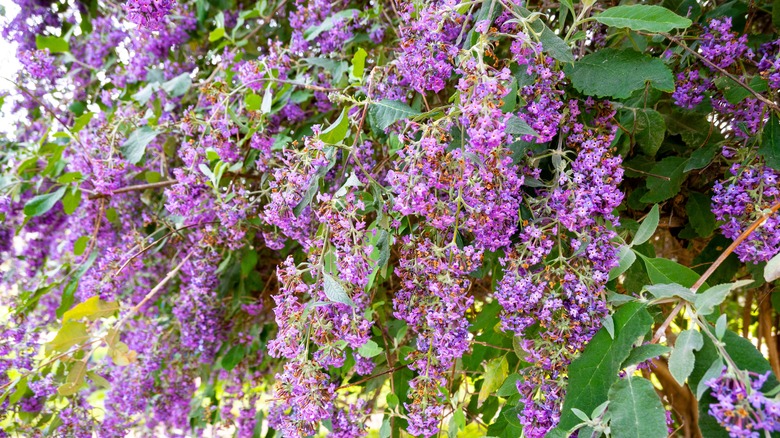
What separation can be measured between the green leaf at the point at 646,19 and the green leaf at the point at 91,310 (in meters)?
1.30

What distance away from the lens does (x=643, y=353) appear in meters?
0.82

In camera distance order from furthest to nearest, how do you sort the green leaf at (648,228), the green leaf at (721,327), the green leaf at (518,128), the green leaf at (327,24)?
1. the green leaf at (327,24)
2. the green leaf at (648,228)
3. the green leaf at (518,128)
4. the green leaf at (721,327)

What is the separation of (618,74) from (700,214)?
454 mm

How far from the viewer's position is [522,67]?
99 centimetres

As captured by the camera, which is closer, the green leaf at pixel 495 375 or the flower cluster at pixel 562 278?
the flower cluster at pixel 562 278

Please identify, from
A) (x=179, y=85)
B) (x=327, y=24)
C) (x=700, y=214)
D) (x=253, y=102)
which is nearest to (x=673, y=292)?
(x=700, y=214)

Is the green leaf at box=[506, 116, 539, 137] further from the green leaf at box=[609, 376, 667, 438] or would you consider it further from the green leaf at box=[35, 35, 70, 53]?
the green leaf at box=[35, 35, 70, 53]

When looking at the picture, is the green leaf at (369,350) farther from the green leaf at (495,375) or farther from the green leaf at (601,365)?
the green leaf at (601,365)

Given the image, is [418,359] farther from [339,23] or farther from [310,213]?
[339,23]

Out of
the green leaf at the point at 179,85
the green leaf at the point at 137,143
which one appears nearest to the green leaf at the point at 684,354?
the green leaf at the point at 137,143

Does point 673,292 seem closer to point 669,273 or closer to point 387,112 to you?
point 669,273

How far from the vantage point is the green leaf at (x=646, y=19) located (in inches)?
35.9

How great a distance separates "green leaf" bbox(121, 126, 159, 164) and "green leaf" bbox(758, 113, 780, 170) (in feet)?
5.14

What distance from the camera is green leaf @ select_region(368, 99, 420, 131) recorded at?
3.65 feet
